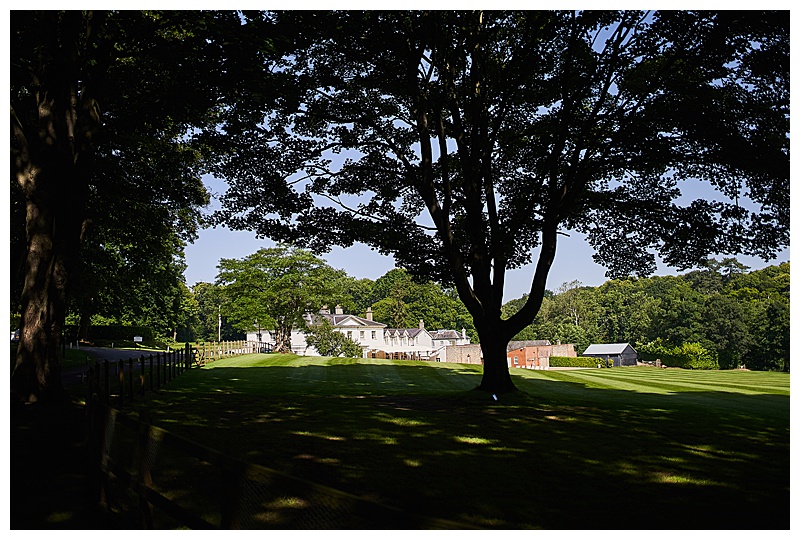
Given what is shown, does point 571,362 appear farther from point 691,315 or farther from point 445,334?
point 445,334

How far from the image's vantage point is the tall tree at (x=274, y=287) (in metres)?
66.8

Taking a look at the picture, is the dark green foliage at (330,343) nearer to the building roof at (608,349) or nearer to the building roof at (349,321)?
the building roof at (349,321)

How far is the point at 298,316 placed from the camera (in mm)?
69438

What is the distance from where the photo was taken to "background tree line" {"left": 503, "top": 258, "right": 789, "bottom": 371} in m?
79.2

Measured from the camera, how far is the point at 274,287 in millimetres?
67938

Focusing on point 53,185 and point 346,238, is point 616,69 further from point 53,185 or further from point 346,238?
point 53,185

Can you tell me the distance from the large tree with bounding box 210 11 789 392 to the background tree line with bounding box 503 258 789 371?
3829 centimetres

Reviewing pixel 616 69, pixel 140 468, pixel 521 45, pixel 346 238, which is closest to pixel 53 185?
pixel 346 238

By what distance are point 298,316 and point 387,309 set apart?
52.0m

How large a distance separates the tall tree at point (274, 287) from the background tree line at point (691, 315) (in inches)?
1440

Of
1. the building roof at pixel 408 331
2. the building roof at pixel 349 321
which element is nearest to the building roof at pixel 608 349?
the building roof at pixel 408 331

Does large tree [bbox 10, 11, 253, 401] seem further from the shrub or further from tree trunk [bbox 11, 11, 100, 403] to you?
the shrub

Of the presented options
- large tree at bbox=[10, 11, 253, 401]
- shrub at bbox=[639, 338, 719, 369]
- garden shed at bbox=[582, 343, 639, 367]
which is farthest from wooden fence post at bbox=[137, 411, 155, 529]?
garden shed at bbox=[582, 343, 639, 367]

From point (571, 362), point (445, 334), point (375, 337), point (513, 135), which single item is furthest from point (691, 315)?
point (513, 135)
